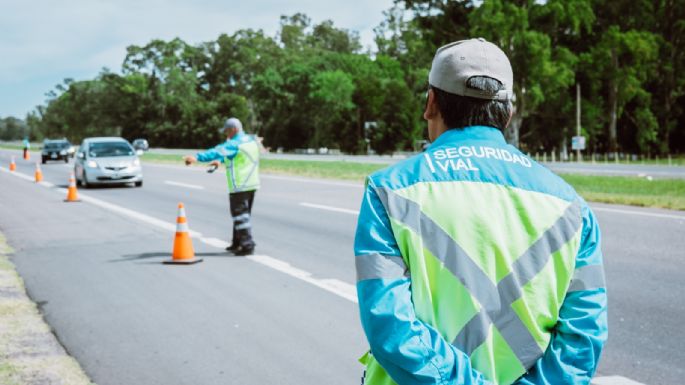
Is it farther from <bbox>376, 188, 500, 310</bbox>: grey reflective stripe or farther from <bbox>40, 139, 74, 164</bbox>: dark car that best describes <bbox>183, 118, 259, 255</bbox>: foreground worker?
<bbox>40, 139, 74, 164</bbox>: dark car

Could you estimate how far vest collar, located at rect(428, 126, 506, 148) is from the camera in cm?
200

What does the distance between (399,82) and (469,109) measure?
74771mm

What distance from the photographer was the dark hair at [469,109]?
200cm

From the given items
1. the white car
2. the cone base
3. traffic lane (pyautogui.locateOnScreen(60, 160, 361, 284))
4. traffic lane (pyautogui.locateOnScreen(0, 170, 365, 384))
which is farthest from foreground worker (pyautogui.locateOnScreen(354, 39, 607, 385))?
the white car

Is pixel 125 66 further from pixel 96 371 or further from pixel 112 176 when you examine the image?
pixel 96 371

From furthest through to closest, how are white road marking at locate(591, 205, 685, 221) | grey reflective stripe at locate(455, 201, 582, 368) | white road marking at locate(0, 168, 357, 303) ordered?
1. white road marking at locate(591, 205, 685, 221)
2. white road marking at locate(0, 168, 357, 303)
3. grey reflective stripe at locate(455, 201, 582, 368)

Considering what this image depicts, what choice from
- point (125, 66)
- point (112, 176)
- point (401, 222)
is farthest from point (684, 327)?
point (125, 66)

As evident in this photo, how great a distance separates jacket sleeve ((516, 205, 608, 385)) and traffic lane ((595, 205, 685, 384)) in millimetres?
3412

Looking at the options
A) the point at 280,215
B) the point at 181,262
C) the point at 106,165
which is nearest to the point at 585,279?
the point at 181,262

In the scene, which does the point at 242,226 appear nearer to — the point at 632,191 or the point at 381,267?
the point at 381,267

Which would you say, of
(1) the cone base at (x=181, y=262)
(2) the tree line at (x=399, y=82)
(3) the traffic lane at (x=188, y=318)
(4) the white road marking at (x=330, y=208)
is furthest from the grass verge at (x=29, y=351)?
(2) the tree line at (x=399, y=82)

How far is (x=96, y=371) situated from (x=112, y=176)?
20187mm

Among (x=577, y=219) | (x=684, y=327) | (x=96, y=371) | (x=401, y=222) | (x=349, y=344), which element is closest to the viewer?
(x=401, y=222)

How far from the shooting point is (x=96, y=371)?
Answer: 5.26 meters
